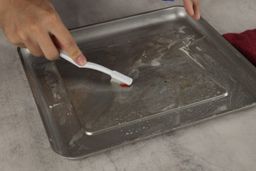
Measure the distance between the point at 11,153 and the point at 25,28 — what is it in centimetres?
16

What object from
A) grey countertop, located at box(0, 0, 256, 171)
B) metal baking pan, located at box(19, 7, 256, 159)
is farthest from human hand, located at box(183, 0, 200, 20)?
grey countertop, located at box(0, 0, 256, 171)

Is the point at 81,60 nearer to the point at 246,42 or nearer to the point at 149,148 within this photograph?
the point at 149,148

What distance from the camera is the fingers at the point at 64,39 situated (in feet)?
1.60

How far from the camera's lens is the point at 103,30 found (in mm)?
689

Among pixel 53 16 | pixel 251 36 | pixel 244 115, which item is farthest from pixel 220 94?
pixel 53 16

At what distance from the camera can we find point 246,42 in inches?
25.1

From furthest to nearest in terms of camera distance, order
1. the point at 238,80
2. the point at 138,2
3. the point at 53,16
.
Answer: the point at 138,2, the point at 238,80, the point at 53,16

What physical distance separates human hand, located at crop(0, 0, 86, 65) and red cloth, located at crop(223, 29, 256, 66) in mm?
271

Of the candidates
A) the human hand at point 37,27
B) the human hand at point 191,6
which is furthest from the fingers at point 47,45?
the human hand at point 191,6

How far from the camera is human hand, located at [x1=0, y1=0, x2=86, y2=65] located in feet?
1.59

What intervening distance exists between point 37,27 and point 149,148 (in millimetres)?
209

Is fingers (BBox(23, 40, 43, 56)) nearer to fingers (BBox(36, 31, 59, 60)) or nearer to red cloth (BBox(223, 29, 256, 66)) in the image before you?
fingers (BBox(36, 31, 59, 60))

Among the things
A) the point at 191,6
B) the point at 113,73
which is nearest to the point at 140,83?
the point at 113,73

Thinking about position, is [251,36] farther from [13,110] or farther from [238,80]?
[13,110]
